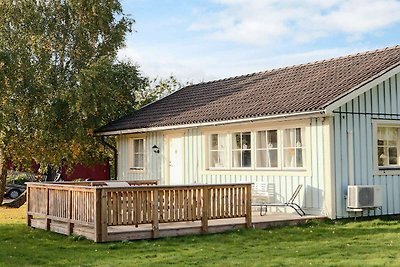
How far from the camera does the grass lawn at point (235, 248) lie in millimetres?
9422

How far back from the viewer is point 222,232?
42.6 ft

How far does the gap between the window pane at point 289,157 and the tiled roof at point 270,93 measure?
3.57ft

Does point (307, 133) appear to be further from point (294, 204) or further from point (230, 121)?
point (230, 121)

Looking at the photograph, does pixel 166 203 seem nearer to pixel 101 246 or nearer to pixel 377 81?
pixel 101 246

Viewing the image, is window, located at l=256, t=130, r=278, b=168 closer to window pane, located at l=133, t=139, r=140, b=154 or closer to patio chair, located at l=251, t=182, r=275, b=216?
patio chair, located at l=251, t=182, r=275, b=216

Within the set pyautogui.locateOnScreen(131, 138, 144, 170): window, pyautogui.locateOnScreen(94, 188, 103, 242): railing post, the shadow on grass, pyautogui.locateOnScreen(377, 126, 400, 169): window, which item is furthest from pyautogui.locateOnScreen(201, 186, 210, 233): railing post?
pyautogui.locateOnScreen(131, 138, 144, 170): window

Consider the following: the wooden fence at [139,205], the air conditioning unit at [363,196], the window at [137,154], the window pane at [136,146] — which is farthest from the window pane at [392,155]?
the window pane at [136,146]

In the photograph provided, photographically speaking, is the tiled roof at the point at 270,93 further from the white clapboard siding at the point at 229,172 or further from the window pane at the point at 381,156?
the window pane at the point at 381,156

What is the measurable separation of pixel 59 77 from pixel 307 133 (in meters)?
11.4

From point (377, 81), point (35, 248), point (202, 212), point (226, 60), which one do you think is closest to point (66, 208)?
point (35, 248)

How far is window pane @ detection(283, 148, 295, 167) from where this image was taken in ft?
50.4

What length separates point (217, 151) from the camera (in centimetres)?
1781

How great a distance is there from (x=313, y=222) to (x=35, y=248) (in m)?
6.06

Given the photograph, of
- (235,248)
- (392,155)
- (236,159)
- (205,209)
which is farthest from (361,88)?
(235,248)
